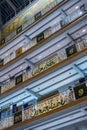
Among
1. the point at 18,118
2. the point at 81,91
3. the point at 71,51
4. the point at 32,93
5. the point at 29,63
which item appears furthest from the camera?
the point at 29,63

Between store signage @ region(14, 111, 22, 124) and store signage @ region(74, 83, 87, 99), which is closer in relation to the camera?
store signage @ region(74, 83, 87, 99)

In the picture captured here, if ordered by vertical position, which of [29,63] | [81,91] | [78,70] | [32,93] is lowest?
[81,91]

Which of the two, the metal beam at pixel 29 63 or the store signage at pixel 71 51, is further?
the metal beam at pixel 29 63

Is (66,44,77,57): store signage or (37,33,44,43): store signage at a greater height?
(37,33,44,43): store signage

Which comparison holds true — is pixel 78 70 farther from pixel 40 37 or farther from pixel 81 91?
pixel 40 37

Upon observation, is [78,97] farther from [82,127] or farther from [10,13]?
[10,13]

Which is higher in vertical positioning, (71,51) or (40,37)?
Answer: (40,37)

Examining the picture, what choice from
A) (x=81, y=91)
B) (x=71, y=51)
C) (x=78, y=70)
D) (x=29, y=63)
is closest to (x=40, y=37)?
(x=29, y=63)

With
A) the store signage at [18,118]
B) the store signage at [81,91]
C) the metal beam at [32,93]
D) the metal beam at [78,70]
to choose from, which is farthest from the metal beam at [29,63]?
the store signage at [81,91]

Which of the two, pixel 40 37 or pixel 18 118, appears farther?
pixel 40 37

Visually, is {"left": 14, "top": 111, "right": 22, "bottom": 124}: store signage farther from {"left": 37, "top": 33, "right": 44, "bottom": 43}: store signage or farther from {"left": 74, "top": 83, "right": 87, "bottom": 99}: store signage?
{"left": 37, "top": 33, "right": 44, "bottom": 43}: store signage

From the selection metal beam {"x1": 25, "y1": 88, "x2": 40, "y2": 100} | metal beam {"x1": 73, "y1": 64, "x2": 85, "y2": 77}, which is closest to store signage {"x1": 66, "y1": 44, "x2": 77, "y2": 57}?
metal beam {"x1": 73, "y1": 64, "x2": 85, "y2": 77}

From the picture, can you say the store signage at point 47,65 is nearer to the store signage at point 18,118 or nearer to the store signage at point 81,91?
the store signage at point 18,118

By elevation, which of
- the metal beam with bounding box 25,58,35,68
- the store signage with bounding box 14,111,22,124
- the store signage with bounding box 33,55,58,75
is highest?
the metal beam with bounding box 25,58,35,68
